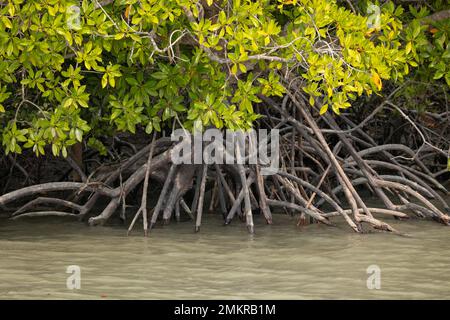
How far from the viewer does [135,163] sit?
8.49 meters

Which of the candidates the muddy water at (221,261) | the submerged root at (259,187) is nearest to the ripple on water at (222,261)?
the muddy water at (221,261)

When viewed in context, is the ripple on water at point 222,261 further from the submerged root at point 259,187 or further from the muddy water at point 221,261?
the submerged root at point 259,187

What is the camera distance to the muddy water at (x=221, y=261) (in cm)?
566

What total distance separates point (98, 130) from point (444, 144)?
3630 mm

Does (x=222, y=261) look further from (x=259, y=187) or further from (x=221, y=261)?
(x=259, y=187)

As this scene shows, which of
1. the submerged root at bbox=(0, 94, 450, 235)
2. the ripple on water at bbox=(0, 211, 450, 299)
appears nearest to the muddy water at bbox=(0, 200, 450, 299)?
the ripple on water at bbox=(0, 211, 450, 299)

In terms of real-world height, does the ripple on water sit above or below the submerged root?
below

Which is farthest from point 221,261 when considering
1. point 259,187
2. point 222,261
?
point 259,187

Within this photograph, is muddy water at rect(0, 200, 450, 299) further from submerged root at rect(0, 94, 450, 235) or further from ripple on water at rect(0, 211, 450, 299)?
submerged root at rect(0, 94, 450, 235)

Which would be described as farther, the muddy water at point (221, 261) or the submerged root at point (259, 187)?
the submerged root at point (259, 187)

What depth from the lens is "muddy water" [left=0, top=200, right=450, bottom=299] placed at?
18.6 feet

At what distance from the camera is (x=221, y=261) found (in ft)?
21.6

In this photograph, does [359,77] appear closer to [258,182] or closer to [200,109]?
[200,109]
